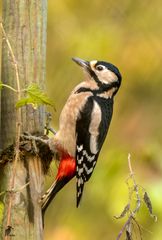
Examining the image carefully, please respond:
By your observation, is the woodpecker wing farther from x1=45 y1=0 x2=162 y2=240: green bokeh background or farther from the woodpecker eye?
x1=45 y1=0 x2=162 y2=240: green bokeh background

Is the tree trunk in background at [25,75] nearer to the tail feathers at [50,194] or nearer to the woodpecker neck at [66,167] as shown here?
the tail feathers at [50,194]

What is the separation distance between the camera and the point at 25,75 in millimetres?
4551

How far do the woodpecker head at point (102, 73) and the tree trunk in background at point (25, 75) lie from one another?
0.89 metres

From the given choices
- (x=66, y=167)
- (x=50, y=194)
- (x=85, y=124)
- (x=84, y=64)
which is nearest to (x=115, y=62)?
(x=84, y=64)

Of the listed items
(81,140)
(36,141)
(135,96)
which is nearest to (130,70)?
(135,96)

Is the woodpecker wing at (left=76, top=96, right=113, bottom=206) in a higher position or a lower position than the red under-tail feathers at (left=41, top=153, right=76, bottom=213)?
higher

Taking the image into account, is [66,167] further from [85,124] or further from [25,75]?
[25,75]

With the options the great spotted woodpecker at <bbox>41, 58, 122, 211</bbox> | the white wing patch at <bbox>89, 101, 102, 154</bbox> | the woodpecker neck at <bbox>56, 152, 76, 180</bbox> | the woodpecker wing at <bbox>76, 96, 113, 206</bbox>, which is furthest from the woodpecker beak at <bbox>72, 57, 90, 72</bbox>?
the woodpecker neck at <bbox>56, 152, 76, 180</bbox>

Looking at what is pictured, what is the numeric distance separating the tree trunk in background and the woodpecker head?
89 centimetres

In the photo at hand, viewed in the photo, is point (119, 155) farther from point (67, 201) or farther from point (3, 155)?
Answer: point (3, 155)

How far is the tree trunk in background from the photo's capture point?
4.49m

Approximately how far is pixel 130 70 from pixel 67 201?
1.39 meters

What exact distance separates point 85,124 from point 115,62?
2.02 m

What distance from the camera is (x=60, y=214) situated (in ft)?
22.5
